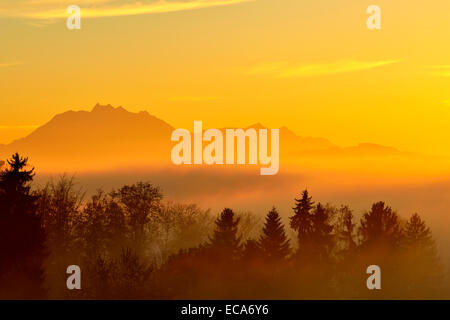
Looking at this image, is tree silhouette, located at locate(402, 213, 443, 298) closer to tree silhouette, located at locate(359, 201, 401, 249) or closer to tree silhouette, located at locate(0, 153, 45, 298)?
tree silhouette, located at locate(359, 201, 401, 249)

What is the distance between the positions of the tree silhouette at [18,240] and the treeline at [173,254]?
3.1 inches

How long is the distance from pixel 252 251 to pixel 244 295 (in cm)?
701

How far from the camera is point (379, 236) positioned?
104375 mm

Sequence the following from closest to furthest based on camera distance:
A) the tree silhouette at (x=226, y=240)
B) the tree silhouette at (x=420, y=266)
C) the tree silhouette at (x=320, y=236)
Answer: the tree silhouette at (x=226, y=240)
the tree silhouette at (x=320, y=236)
the tree silhouette at (x=420, y=266)

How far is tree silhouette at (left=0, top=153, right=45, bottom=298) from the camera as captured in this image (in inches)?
2603

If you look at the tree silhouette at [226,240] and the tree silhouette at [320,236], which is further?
the tree silhouette at [320,236]

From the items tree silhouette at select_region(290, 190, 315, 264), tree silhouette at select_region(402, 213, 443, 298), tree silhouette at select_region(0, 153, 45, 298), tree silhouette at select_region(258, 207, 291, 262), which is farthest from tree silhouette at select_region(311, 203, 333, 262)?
tree silhouette at select_region(0, 153, 45, 298)

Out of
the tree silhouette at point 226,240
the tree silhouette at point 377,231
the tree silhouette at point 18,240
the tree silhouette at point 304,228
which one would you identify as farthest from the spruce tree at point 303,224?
the tree silhouette at point 18,240

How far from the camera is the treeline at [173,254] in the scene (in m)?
68.5

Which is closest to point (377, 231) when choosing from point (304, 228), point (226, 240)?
point (304, 228)

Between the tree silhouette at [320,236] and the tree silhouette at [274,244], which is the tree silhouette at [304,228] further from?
the tree silhouette at [274,244]

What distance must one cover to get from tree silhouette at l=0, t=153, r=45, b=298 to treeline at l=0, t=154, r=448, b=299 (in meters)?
0.08

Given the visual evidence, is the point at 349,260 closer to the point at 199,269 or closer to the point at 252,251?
the point at 252,251
